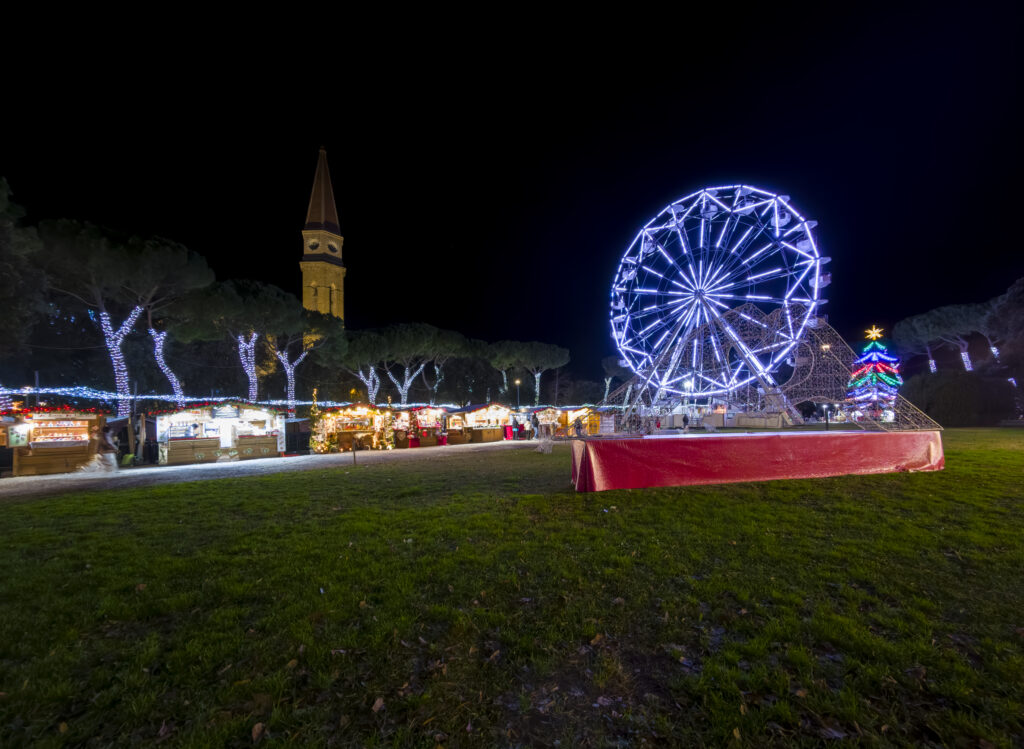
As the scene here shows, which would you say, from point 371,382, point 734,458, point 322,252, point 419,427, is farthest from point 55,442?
point 322,252

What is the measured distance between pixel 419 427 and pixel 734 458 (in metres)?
18.4

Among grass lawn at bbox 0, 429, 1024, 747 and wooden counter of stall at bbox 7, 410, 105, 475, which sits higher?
wooden counter of stall at bbox 7, 410, 105, 475

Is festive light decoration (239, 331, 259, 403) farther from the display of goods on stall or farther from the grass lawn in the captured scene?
the grass lawn

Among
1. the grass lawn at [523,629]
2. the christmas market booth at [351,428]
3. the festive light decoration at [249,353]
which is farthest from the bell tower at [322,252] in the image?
the grass lawn at [523,629]

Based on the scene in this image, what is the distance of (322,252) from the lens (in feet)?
188

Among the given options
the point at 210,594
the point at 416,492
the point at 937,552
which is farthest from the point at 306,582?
the point at 937,552

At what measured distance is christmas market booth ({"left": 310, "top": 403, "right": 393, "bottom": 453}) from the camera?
782 inches

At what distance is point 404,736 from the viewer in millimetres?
2217

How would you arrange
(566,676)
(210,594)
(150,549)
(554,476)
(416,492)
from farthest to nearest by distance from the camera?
(554,476)
(416,492)
(150,549)
(210,594)
(566,676)

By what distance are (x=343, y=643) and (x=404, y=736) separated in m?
1.07

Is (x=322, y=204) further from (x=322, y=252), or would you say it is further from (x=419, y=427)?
(x=419, y=427)

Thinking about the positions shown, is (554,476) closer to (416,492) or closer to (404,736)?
(416,492)

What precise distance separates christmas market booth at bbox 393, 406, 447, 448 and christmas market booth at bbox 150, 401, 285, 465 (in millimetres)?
5487

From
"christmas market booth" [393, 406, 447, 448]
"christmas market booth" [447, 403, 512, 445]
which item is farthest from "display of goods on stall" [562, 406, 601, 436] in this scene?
"christmas market booth" [393, 406, 447, 448]
